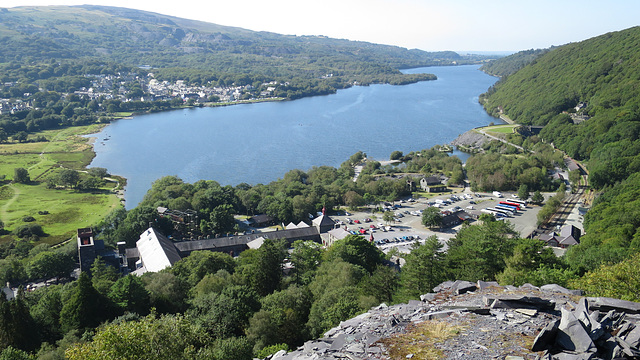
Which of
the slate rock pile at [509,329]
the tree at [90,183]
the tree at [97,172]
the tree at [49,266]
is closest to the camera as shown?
the slate rock pile at [509,329]

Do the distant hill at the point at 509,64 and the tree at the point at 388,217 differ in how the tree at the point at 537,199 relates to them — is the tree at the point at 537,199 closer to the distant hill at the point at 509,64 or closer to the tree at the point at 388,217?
the tree at the point at 388,217

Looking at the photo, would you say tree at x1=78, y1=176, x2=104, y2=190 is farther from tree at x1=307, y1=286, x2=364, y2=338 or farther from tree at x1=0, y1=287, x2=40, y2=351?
tree at x1=307, y1=286, x2=364, y2=338

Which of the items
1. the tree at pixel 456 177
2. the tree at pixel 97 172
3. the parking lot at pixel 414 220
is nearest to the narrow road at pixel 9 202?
the tree at pixel 97 172

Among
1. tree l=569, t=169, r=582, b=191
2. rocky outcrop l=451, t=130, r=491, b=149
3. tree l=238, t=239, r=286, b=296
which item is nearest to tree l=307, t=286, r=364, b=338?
tree l=238, t=239, r=286, b=296

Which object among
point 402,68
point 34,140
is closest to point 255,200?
point 34,140

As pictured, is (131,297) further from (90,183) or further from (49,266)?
(90,183)

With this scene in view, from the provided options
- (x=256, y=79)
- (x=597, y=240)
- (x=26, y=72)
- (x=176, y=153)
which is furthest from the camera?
(x=256, y=79)

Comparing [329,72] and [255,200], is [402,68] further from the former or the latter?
[255,200]
